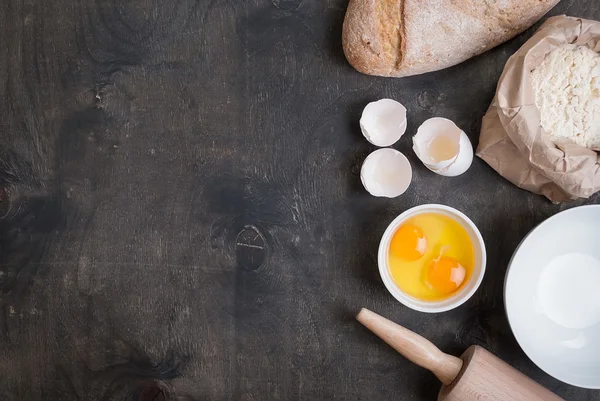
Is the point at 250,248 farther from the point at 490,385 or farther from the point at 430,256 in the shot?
the point at 490,385

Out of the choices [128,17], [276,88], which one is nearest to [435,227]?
[276,88]

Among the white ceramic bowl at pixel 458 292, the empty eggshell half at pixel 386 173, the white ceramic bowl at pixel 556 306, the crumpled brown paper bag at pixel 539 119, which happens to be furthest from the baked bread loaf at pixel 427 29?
the white ceramic bowl at pixel 556 306

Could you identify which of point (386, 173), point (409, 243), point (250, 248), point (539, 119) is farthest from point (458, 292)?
point (250, 248)

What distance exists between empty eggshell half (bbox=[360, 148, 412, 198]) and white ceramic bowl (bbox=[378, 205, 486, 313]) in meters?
0.08

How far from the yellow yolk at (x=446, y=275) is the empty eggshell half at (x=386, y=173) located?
8.1 inches

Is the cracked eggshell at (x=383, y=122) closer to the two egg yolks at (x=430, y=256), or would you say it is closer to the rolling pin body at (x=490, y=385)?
the two egg yolks at (x=430, y=256)

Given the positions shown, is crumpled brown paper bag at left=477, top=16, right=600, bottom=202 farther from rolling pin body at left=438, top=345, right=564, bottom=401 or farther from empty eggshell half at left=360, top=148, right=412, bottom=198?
rolling pin body at left=438, top=345, right=564, bottom=401

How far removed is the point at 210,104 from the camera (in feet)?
5.55

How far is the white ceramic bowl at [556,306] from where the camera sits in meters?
1.51

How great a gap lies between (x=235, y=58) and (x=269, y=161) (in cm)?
30

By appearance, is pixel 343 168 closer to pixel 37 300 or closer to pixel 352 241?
pixel 352 241

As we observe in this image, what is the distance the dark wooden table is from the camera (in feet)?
5.35

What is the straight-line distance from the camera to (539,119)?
141cm

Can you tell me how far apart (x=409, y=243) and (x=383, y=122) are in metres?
0.33
